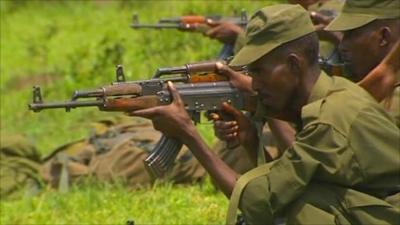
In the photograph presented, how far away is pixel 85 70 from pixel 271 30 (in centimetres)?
746

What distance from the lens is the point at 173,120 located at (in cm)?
448

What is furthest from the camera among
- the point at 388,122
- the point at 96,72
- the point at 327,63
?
the point at 96,72

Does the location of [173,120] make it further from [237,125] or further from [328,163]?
[328,163]

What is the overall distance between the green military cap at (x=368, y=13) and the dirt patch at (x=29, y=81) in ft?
26.5

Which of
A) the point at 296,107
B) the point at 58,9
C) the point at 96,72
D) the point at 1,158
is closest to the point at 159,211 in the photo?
the point at 1,158

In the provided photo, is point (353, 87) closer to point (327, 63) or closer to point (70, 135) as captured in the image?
point (327, 63)

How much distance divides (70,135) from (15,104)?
5.63 ft

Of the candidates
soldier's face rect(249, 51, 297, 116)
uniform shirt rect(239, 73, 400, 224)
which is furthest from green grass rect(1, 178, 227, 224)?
uniform shirt rect(239, 73, 400, 224)

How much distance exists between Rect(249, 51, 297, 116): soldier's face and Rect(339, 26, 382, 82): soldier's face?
1.46 ft

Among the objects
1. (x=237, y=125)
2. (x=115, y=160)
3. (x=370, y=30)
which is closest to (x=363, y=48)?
(x=370, y=30)

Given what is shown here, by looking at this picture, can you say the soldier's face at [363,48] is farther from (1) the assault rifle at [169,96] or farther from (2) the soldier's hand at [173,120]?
(2) the soldier's hand at [173,120]

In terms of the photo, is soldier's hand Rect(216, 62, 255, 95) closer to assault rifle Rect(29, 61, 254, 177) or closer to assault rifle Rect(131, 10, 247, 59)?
assault rifle Rect(29, 61, 254, 177)

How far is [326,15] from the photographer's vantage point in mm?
7297

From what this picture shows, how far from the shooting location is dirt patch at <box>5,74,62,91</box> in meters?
12.3
